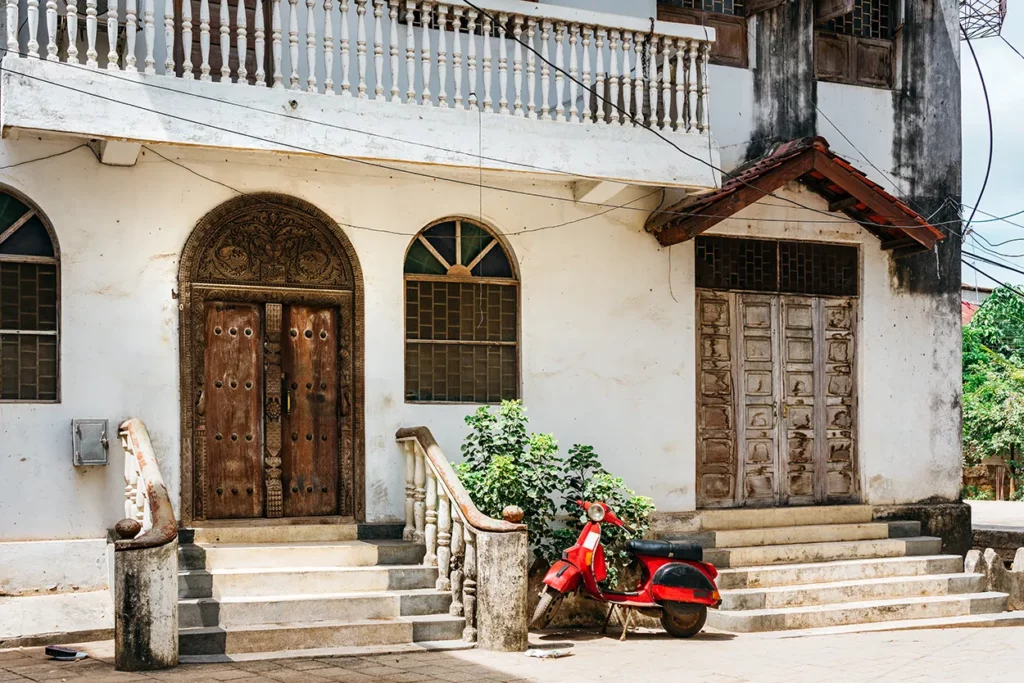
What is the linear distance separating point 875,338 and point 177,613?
764 cm

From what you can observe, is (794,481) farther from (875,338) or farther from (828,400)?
(875,338)

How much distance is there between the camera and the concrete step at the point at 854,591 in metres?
10.3

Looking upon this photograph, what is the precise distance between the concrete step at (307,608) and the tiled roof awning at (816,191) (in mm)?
4172

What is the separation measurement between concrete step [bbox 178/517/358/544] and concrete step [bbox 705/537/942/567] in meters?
3.36

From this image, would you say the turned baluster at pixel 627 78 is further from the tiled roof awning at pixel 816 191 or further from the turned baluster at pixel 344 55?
the turned baluster at pixel 344 55

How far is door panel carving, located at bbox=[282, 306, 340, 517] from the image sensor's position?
402 inches

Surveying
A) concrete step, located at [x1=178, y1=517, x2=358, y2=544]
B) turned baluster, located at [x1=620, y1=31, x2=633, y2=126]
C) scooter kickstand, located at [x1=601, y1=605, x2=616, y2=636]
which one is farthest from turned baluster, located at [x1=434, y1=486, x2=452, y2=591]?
turned baluster, located at [x1=620, y1=31, x2=633, y2=126]

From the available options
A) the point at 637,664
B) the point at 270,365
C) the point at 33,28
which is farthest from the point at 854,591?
the point at 33,28

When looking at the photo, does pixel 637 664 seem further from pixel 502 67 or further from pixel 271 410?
pixel 502 67

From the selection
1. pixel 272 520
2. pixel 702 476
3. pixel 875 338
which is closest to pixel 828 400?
pixel 875 338

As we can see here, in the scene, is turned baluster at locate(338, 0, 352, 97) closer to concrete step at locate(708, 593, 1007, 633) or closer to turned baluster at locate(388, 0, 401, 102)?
turned baluster at locate(388, 0, 401, 102)

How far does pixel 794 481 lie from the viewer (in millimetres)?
12094

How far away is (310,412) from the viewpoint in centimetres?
1027

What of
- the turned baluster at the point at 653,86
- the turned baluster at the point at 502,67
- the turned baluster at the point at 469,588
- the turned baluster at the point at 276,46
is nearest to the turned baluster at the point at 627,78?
the turned baluster at the point at 653,86
